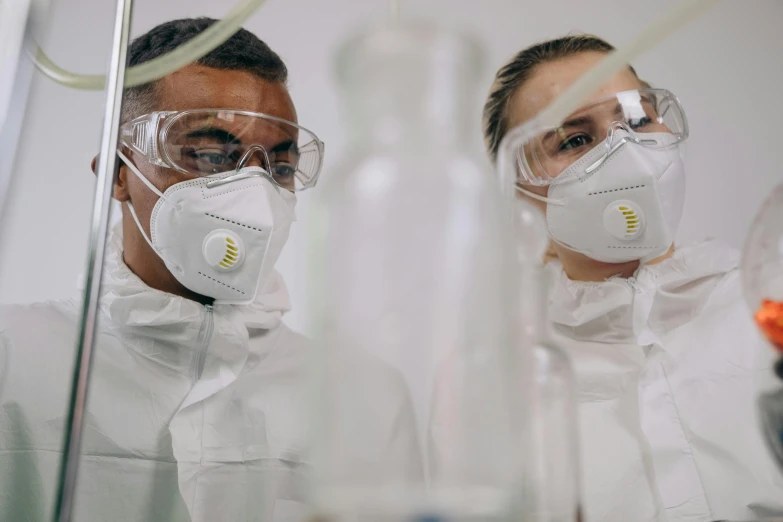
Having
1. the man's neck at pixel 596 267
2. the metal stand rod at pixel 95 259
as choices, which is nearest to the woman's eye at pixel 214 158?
the metal stand rod at pixel 95 259

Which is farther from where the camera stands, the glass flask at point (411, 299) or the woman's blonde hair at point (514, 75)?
the woman's blonde hair at point (514, 75)

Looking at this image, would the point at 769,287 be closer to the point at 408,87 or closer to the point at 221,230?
the point at 408,87

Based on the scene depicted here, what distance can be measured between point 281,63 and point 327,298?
0.93 metres

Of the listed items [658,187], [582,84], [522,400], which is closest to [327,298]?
[522,400]

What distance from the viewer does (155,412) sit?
0.97 meters

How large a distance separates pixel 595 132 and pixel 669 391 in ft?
1.32

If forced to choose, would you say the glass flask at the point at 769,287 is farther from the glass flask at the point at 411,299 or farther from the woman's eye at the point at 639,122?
the woman's eye at the point at 639,122

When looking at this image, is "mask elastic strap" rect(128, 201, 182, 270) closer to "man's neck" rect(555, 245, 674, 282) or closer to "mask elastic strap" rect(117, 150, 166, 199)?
"mask elastic strap" rect(117, 150, 166, 199)

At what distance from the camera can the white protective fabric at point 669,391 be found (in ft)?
2.76

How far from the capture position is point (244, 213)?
93 cm

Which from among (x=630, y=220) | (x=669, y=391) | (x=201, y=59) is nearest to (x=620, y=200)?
(x=630, y=220)

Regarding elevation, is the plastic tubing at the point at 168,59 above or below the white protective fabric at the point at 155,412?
above

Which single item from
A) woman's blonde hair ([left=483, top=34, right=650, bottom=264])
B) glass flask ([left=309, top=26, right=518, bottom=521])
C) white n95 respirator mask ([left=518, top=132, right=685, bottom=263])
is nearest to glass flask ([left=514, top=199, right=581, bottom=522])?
glass flask ([left=309, top=26, right=518, bottom=521])

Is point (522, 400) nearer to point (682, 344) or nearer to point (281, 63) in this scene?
point (682, 344)
